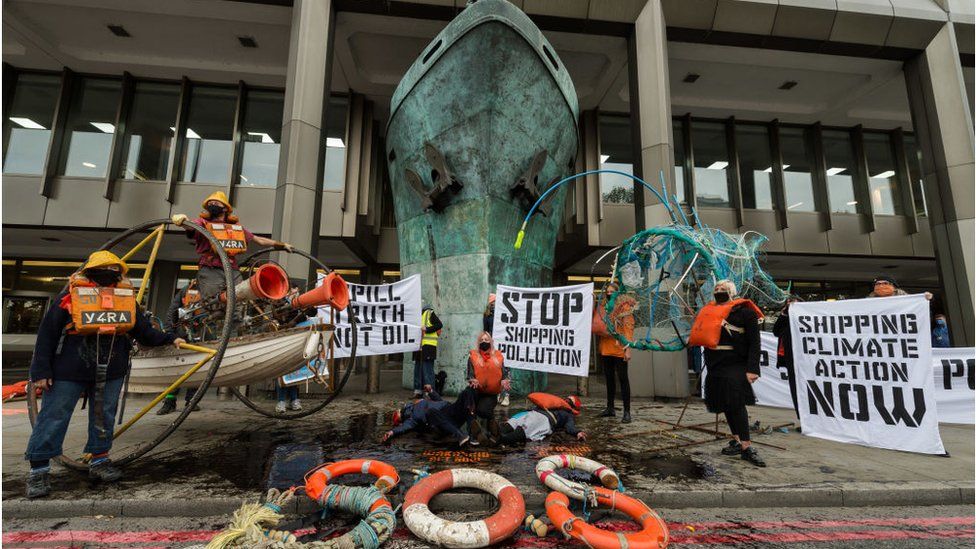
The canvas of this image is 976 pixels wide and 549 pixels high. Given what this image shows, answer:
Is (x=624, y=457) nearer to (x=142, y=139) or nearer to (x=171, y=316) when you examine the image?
(x=171, y=316)

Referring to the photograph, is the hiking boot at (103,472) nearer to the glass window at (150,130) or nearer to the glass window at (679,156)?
the glass window at (150,130)

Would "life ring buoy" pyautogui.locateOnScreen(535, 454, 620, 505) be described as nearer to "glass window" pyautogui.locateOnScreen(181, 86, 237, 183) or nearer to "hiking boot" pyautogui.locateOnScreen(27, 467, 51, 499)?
"hiking boot" pyautogui.locateOnScreen(27, 467, 51, 499)

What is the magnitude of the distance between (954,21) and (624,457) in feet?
55.0

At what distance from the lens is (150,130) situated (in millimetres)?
14695

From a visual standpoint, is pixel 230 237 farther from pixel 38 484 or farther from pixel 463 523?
pixel 463 523

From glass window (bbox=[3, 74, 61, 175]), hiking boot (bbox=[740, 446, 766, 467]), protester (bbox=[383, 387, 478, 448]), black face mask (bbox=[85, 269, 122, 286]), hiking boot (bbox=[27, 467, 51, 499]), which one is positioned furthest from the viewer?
glass window (bbox=[3, 74, 61, 175])

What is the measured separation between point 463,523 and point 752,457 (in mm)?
3434

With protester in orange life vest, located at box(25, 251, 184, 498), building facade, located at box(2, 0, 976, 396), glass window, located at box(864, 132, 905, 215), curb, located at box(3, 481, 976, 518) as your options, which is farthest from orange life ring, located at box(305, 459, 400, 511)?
glass window, located at box(864, 132, 905, 215)

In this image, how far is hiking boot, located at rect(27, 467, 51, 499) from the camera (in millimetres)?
3400

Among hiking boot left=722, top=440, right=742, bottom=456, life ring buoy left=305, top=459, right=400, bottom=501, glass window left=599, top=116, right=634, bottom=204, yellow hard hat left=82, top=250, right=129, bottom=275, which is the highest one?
glass window left=599, top=116, right=634, bottom=204

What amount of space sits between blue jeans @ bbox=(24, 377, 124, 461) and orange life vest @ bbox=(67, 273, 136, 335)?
524 millimetres

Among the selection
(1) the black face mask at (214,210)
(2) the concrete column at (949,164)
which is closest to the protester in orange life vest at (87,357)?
(1) the black face mask at (214,210)

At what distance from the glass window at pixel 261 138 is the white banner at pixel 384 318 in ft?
28.0

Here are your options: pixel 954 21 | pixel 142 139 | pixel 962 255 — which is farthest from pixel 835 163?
pixel 142 139
